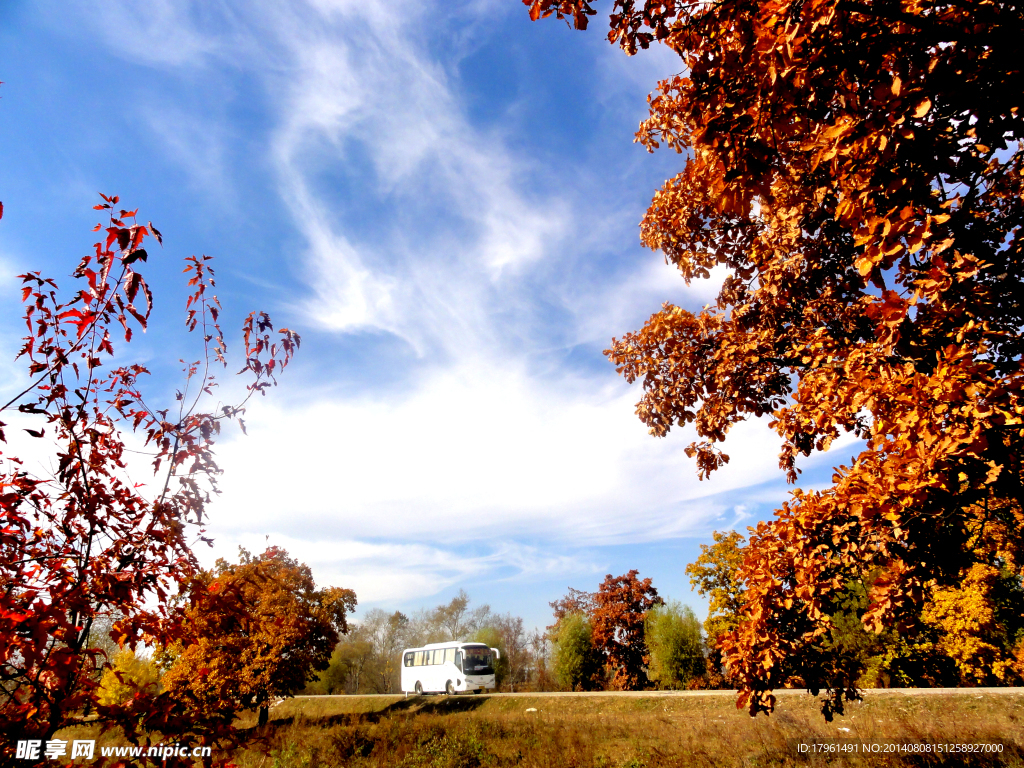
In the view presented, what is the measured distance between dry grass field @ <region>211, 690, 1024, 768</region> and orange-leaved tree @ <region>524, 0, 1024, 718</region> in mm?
6818

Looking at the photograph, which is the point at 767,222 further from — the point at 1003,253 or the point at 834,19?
the point at 834,19

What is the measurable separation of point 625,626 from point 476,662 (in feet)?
31.7

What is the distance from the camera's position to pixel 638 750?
11.5 m

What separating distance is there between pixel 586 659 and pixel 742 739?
896 inches

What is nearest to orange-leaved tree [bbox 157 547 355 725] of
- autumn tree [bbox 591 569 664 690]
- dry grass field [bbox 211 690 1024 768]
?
dry grass field [bbox 211 690 1024 768]

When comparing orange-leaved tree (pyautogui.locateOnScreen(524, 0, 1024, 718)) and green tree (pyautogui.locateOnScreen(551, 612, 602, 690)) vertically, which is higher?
orange-leaved tree (pyautogui.locateOnScreen(524, 0, 1024, 718))

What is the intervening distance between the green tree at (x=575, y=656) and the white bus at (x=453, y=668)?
474 centimetres

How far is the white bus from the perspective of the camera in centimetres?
2950

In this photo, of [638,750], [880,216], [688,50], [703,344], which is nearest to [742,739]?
[638,750]

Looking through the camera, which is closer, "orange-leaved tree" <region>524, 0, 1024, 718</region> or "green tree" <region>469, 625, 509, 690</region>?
"orange-leaved tree" <region>524, 0, 1024, 718</region>

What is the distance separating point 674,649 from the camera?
95.6ft

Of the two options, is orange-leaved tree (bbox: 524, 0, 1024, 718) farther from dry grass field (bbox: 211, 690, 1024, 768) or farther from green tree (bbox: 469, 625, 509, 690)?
green tree (bbox: 469, 625, 509, 690)

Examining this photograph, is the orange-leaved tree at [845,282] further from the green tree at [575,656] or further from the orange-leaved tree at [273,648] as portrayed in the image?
the green tree at [575,656]

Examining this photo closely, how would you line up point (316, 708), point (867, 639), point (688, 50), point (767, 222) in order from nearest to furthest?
1. point (688, 50)
2. point (767, 222)
3. point (867, 639)
4. point (316, 708)
